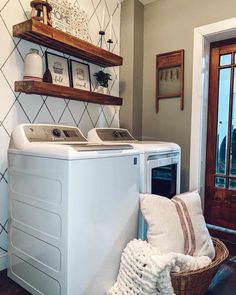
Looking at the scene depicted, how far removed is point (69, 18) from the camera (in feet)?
6.59

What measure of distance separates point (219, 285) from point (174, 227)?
0.54 metres

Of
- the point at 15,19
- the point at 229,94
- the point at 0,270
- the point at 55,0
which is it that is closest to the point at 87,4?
the point at 55,0

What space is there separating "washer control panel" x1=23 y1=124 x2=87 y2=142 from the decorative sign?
0.76m

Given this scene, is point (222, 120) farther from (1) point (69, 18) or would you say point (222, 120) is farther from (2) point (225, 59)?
(1) point (69, 18)

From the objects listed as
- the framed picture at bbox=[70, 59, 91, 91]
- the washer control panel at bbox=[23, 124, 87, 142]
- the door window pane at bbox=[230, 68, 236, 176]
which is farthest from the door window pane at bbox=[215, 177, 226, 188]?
the framed picture at bbox=[70, 59, 91, 91]

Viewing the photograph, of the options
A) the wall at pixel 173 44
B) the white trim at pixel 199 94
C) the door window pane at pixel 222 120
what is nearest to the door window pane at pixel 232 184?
the door window pane at pixel 222 120

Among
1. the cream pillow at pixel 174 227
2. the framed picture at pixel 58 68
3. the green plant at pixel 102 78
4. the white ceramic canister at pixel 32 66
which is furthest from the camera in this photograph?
the green plant at pixel 102 78

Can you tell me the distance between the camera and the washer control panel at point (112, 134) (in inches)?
85.7

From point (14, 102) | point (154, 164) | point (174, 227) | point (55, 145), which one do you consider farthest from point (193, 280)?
point (14, 102)

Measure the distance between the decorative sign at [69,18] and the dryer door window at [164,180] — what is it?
1295 mm

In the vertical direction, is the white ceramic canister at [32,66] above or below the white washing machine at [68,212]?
above

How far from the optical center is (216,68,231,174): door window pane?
2.39 metres

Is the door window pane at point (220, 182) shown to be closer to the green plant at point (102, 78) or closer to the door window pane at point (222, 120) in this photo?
the door window pane at point (222, 120)

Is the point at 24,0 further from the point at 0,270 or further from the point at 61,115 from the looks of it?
the point at 0,270
